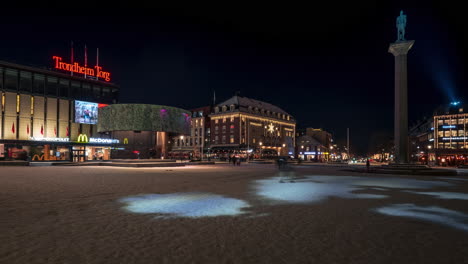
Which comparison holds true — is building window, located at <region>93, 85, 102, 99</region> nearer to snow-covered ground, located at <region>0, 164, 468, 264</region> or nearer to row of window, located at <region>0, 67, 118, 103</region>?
row of window, located at <region>0, 67, 118, 103</region>

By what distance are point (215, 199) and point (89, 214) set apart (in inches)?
207

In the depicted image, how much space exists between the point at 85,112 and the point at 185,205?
72.7m

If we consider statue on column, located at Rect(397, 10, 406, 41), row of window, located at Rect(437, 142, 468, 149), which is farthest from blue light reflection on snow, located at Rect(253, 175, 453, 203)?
row of window, located at Rect(437, 142, 468, 149)

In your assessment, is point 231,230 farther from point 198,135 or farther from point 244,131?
point 198,135

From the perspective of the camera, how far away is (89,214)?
9.36 metres

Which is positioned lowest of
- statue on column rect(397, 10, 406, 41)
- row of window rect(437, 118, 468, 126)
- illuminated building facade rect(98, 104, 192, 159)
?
illuminated building facade rect(98, 104, 192, 159)

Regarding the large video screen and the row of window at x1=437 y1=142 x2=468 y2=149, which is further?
the row of window at x1=437 y1=142 x2=468 y2=149

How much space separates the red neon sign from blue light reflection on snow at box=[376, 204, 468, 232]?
79.2 metres

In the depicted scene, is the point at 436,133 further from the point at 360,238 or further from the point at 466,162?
the point at 360,238

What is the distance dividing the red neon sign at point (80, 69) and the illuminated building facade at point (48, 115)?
5.40ft

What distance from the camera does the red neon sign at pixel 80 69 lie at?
6962cm

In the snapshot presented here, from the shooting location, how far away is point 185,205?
438 inches

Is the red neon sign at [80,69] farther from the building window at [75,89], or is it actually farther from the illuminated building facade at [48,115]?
the building window at [75,89]

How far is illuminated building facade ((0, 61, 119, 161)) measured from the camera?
62031mm
